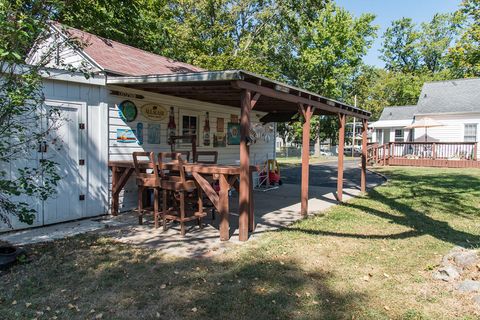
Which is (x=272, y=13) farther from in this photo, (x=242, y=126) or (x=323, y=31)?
(x=242, y=126)

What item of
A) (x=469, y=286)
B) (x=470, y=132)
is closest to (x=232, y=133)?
(x=469, y=286)

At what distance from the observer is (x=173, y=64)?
10.3 metres

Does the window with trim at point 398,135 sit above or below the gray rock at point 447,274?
above

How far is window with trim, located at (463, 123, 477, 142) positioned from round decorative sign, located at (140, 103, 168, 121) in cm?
2152


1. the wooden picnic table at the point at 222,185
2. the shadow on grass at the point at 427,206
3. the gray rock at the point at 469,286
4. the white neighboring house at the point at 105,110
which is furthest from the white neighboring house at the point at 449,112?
the gray rock at the point at 469,286

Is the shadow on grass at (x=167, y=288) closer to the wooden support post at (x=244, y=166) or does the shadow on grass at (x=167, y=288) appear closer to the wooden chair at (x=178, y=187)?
the wooden support post at (x=244, y=166)

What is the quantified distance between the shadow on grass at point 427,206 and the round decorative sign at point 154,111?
387 cm

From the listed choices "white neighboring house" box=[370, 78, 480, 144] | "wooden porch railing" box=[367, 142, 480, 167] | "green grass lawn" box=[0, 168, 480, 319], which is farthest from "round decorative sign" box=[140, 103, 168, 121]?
"white neighboring house" box=[370, 78, 480, 144]

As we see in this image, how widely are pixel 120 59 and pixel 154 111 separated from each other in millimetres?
1435

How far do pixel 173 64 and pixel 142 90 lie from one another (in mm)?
3486

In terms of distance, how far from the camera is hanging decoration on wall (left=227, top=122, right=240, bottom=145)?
10102 mm

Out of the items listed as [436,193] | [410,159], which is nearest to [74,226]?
[436,193]

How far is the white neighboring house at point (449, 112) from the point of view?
21938mm

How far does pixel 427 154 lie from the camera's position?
20.7 m
